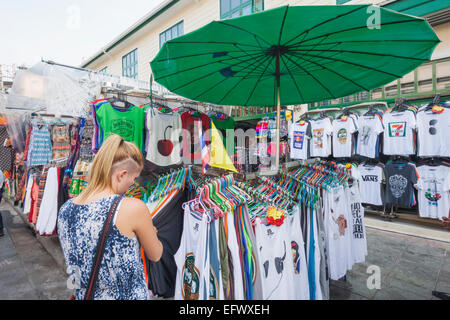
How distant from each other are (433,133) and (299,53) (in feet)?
12.7

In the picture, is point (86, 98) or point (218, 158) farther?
point (86, 98)

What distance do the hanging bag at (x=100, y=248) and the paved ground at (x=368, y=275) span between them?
2538mm

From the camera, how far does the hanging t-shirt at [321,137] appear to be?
5785 mm

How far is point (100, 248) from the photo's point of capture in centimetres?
122

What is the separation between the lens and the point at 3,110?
230 inches

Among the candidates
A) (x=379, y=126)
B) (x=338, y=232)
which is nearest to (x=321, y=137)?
(x=379, y=126)

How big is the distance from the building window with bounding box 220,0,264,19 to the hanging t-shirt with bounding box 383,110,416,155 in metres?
5.14

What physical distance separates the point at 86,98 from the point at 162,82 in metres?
1.89

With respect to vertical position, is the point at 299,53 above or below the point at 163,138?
above

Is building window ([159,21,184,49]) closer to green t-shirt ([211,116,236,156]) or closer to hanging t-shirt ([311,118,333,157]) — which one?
hanging t-shirt ([311,118,333,157])

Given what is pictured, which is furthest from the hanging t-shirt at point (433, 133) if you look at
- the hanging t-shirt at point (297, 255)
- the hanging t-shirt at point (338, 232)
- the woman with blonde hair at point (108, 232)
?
the woman with blonde hair at point (108, 232)

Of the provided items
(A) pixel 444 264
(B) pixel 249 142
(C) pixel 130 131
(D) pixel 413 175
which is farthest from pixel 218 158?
(B) pixel 249 142

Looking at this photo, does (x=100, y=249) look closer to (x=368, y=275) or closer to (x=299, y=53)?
(x=299, y=53)
